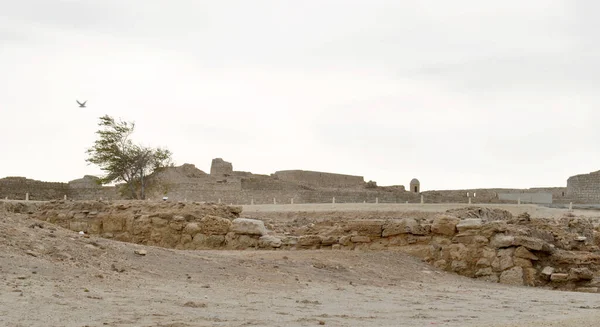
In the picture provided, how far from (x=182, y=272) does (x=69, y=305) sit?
10.2 feet

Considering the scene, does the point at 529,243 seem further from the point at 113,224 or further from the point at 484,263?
the point at 113,224

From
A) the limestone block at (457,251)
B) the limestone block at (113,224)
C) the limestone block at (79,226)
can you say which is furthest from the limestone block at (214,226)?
the limestone block at (457,251)

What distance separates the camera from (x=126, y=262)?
34.7 feet

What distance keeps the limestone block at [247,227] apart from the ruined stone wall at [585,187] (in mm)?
40062

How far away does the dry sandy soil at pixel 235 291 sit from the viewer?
24.9ft

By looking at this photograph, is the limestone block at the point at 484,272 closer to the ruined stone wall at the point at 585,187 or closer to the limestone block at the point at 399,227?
the limestone block at the point at 399,227

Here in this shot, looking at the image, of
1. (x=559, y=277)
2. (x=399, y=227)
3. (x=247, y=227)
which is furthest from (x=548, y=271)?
(x=247, y=227)

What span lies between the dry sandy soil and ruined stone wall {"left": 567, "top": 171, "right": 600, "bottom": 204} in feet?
135

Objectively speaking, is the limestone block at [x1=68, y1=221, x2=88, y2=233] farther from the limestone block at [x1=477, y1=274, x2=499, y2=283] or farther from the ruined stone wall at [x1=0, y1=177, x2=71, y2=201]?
the ruined stone wall at [x1=0, y1=177, x2=71, y2=201]

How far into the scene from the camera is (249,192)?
51.4m

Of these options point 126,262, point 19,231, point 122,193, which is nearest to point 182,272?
point 126,262

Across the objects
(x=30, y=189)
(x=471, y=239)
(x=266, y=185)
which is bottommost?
(x=471, y=239)

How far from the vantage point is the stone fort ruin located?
163ft

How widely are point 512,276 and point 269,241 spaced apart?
15.8 feet
